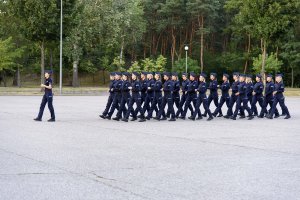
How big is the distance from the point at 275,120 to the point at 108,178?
15.2 meters

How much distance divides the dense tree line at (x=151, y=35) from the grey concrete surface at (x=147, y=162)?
3364cm

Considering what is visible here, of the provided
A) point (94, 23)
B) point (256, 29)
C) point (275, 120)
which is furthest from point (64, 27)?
point (275, 120)

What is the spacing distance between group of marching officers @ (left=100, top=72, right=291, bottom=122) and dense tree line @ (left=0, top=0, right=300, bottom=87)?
27.4 metres

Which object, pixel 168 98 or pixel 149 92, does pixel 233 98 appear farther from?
pixel 149 92

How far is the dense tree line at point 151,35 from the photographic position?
2068 inches

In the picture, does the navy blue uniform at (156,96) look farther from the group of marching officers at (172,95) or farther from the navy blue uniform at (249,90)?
the navy blue uniform at (249,90)

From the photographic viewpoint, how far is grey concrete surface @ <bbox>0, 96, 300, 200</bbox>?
895 centimetres

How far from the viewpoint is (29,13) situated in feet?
165

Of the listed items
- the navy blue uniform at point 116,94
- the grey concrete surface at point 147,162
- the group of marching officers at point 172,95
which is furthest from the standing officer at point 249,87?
the navy blue uniform at point 116,94

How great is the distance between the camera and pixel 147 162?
466 inches

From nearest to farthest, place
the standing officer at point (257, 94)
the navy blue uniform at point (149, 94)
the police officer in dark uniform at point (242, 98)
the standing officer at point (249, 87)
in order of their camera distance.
Answer: 1. the navy blue uniform at point (149, 94)
2. the police officer in dark uniform at point (242, 98)
3. the standing officer at point (249, 87)
4. the standing officer at point (257, 94)

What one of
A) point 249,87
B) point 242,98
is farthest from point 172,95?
point 249,87

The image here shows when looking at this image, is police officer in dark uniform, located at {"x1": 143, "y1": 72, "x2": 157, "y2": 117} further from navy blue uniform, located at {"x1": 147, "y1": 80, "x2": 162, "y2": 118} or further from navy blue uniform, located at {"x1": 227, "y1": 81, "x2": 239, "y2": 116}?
navy blue uniform, located at {"x1": 227, "y1": 81, "x2": 239, "y2": 116}


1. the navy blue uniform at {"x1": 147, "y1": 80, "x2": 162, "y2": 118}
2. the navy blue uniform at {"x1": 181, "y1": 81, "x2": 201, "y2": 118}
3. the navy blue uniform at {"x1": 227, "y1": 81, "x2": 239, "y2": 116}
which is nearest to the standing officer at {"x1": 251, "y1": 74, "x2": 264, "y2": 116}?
the navy blue uniform at {"x1": 227, "y1": 81, "x2": 239, "y2": 116}
